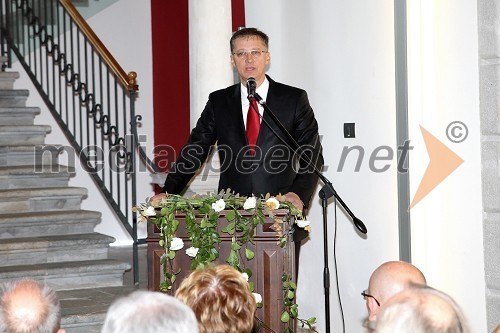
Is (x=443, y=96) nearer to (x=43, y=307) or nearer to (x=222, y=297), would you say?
(x=222, y=297)

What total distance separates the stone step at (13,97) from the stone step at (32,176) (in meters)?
0.82

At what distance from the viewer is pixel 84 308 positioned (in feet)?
17.4

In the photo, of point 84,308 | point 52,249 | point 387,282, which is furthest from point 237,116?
point 52,249

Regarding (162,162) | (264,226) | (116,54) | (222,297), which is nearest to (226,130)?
(264,226)

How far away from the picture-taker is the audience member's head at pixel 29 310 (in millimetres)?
2096

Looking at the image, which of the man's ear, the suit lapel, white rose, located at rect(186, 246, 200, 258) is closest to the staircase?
the suit lapel

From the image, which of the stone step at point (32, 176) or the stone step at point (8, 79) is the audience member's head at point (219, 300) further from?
the stone step at point (8, 79)

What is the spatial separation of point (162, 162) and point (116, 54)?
116 centimetres

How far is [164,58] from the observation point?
8.48 metres

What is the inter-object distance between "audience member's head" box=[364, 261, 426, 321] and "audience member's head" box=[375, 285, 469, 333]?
67 centimetres

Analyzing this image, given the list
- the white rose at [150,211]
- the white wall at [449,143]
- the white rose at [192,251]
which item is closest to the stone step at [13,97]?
the white wall at [449,143]

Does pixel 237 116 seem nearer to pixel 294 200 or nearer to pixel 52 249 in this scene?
pixel 294 200

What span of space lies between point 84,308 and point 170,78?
349cm

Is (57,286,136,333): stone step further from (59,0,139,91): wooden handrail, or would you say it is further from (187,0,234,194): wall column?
(59,0,139,91): wooden handrail
